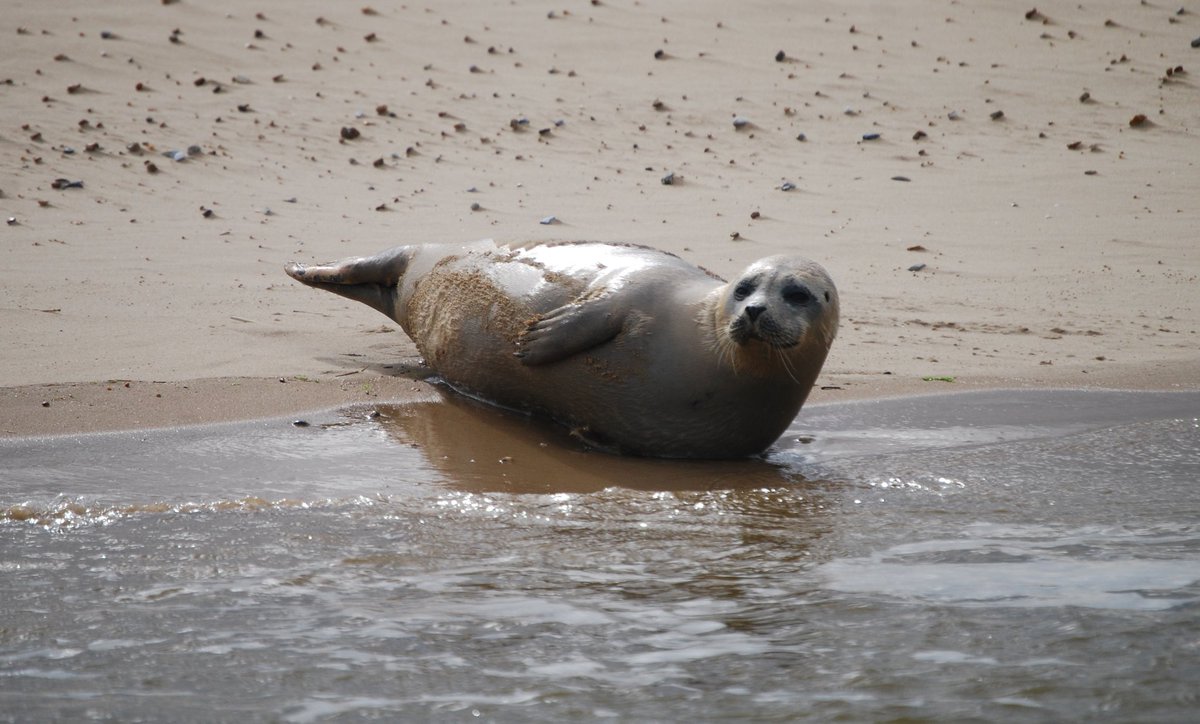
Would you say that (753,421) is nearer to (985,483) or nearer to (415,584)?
(985,483)

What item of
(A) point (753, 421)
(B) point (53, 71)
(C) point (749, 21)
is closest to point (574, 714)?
(A) point (753, 421)

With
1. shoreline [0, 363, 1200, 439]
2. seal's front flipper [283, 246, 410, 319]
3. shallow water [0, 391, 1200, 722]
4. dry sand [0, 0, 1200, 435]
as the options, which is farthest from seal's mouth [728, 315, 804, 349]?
seal's front flipper [283, 246, 410, 319]

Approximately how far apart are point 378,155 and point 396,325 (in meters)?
3.18

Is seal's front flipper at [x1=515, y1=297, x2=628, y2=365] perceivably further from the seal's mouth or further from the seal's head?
the seal's mouth

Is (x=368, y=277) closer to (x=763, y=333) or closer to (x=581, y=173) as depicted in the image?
(x=763, y=333)

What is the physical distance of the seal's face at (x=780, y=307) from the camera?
13.6 feet

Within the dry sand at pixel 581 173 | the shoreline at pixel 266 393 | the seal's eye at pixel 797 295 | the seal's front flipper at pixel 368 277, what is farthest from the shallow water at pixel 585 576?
the seal's front flipper at pixel 368 277

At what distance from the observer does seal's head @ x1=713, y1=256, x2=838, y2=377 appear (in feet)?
13.6

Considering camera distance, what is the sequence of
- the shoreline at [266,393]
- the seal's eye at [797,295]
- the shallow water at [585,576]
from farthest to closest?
the shoreline at [266,393], the seal's eye at [797,295], the shallow water at [585,576]

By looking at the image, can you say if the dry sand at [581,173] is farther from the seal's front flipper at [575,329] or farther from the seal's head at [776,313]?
the seal's head at [776,313]

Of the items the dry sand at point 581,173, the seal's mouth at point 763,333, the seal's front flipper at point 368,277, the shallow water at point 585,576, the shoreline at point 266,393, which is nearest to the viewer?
the shallow water at point 585,576

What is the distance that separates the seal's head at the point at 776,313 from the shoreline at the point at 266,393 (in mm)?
824

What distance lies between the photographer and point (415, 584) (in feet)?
10.5

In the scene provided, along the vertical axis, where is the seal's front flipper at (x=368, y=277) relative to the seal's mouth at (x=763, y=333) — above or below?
below
